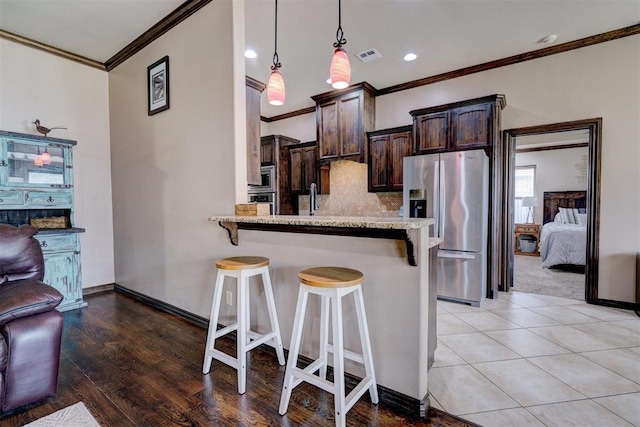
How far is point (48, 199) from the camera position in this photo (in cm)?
323

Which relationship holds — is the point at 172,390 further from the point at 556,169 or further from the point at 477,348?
the point at 556,169

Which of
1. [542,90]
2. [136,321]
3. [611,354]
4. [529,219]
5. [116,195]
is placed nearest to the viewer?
[611,354]

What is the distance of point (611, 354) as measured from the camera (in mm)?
2316

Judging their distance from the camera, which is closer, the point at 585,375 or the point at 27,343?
the point at 27,343

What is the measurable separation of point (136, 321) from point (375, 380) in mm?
2421

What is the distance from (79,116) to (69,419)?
11.7 feet

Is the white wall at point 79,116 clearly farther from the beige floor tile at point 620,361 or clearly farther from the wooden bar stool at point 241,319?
the beige floor tile at point 620,361

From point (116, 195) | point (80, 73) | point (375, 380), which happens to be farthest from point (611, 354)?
point (80, 73)

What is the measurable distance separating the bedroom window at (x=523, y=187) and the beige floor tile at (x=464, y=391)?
699 cm

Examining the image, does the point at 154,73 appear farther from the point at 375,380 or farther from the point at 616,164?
the point at 616,164

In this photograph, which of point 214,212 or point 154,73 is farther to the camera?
point 154,73

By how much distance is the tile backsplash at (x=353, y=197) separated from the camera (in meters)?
4.67

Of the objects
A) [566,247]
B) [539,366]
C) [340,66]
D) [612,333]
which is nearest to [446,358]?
[539,366]

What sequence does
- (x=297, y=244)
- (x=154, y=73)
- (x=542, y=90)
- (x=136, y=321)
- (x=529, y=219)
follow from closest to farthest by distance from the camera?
(x=297, y=244) → (x=136, y=321) → (x=154, y=73) → (x=542, y=90) → (x=529, y=219)
